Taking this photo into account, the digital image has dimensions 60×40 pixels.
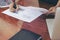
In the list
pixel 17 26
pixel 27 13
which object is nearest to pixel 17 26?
pixel 17 26

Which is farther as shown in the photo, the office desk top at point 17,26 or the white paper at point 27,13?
the white paper at point 27,13

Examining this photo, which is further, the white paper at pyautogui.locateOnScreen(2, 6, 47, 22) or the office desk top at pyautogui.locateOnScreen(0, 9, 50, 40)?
the white paper at pyautogui.locateOnScreen(2, 6, 47, 22)

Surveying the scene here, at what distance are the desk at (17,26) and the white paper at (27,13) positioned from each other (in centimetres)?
3

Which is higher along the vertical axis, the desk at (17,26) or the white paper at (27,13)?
the white paper at (27,13)

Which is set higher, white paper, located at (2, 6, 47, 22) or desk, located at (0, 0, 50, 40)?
white paper, located at (2, 6, 47, 22)

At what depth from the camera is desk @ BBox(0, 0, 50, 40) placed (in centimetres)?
97

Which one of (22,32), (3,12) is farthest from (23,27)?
(3,12)

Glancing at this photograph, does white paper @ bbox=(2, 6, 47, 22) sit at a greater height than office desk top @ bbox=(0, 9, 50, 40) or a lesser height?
greater

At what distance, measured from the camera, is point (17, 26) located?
105cm

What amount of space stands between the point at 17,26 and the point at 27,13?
0.56 ft

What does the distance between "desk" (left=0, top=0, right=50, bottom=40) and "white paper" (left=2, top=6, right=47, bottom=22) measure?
3 cm

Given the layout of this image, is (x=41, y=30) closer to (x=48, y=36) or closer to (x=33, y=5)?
(x=48, y=36)

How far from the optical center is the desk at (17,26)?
3.17 feet

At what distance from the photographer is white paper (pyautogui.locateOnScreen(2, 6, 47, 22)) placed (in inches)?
43.8
